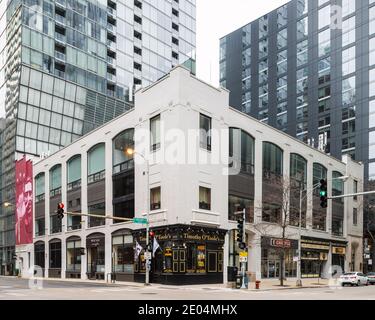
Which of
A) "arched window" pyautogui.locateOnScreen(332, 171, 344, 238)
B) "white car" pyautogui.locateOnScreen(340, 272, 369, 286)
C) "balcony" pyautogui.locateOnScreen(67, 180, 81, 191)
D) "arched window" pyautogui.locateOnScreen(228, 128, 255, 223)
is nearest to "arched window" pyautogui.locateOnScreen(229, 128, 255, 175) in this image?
"arched window" pyautogui.locateOnScreen(228, 128, 255, 223)

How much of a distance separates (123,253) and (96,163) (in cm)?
1140

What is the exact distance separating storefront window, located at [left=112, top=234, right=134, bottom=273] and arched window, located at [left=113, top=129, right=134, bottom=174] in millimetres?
6794

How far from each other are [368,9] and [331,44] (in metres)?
9.69

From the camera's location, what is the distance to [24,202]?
6988 cm

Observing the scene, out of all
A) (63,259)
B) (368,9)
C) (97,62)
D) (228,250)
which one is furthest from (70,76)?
(368,9)

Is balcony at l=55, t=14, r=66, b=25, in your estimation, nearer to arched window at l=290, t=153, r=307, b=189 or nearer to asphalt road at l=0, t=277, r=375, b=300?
arched window at l=290, t=153, r=307, b=189

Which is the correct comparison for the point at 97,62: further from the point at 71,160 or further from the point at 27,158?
the point at 71,160

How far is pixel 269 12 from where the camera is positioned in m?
113

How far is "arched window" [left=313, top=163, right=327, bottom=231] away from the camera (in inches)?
2280

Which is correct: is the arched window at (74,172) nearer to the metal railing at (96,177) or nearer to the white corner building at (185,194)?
the white corner building at (185,194)

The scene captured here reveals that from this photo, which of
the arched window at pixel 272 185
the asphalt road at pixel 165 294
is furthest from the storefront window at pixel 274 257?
the asphalt road at pixel 165 294

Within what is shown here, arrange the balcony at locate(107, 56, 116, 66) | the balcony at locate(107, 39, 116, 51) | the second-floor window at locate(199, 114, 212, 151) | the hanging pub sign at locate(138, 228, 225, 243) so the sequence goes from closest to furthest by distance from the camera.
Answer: the hanging pub sign at locate(138, 228, 225, 243), the second-floor window at locate(199, 114, 212, 151), the balcony at locate(107, 56, 116, 66), the balcony at locate(107, 39, 116, 51)

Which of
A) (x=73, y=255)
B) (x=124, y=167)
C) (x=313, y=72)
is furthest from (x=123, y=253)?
(x=313, y=72)

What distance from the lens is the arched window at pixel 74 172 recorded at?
185 ft
